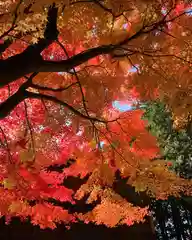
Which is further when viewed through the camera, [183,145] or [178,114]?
[183,145]

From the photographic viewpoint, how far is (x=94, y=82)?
5.25 meters

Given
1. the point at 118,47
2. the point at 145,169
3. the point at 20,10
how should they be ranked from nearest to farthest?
the point at 20,10 < the point at 118,47 < the point at 145,169

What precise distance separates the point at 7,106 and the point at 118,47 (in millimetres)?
1571

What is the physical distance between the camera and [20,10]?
A: 298 cm

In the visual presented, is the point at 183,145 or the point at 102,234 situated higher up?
the point at 183,145

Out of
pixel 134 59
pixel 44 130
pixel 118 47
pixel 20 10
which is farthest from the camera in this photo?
pixel 44 130

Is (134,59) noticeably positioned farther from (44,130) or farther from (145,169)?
(44,130)

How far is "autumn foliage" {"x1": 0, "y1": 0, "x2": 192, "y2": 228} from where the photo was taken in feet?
12.4

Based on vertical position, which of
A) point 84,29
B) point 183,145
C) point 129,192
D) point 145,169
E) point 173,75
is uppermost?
point 183,145

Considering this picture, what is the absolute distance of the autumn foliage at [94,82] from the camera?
377 centimetres

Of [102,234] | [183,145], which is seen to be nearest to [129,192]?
[102,234]

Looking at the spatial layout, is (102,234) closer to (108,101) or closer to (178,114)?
(108,101)

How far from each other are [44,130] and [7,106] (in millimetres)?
2442

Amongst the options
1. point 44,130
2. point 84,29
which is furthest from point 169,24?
point 44,130
